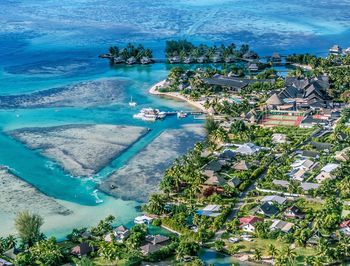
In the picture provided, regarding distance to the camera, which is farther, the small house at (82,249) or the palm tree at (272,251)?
the small house at (82,249)

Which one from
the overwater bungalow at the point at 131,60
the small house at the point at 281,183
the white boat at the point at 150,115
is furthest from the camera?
the overwater bungalow at the point at 131,60

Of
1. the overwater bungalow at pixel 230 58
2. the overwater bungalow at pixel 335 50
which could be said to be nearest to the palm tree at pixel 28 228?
the overwater bungalow at pixel 230 58

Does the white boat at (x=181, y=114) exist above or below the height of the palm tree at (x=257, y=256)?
above

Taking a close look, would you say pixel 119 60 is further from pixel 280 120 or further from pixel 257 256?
pixel 257 256

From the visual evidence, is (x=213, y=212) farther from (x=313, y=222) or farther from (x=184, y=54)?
(x=184, y=54)

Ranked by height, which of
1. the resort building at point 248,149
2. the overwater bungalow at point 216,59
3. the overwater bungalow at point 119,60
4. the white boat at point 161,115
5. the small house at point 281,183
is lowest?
the small house at point 281,183

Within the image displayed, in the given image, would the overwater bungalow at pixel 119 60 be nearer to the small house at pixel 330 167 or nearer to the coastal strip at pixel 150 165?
the coastal strip at pixel 150 165
